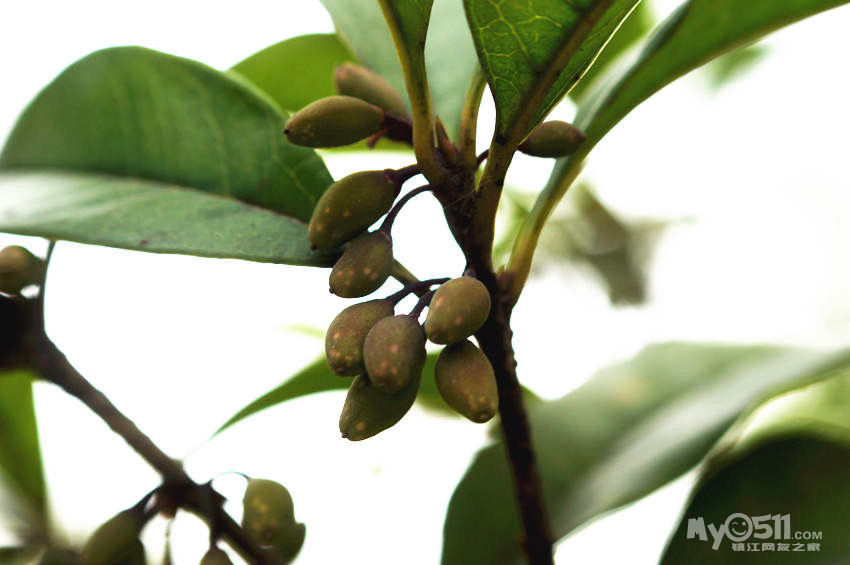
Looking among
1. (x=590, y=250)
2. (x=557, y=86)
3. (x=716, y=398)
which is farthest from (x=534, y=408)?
(x=590, y=250)

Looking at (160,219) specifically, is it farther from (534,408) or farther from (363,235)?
(534,408)

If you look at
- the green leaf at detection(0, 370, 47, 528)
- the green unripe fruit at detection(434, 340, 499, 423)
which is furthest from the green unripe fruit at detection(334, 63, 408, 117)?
the green leaf at detection(0, 370, 47, 528)

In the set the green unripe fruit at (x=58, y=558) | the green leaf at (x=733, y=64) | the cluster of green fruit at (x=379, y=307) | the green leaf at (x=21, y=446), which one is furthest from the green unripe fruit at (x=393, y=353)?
the green leaf at (x=733, y=64)

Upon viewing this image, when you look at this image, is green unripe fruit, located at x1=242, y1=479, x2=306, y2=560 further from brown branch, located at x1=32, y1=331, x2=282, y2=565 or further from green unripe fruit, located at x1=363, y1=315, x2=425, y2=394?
green unripe fruit, located at x1=363, y1=315, x2=425, y2=394

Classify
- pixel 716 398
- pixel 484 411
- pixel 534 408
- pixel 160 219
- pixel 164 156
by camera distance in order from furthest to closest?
1. pixel 534 408
2. pixel 716 398
3. pixel 164 156
4. pixel 160 219
5. pixel 484 411

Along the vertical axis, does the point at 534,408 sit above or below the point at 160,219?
below

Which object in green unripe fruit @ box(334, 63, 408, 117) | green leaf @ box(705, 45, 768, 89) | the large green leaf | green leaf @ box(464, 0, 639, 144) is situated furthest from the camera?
green leaf @ box(705, 45, 768, 89)
